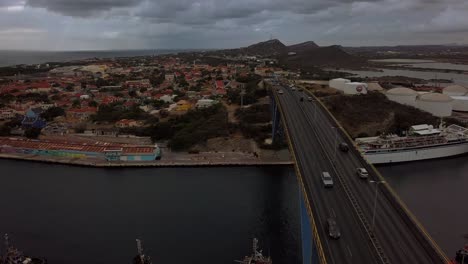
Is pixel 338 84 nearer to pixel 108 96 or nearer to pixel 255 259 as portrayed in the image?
pixel 108 96

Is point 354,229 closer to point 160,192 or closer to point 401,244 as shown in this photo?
point 401,244

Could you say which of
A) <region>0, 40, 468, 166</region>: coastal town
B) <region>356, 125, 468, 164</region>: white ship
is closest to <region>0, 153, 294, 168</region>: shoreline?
<region>0, 40, 468, 166</region>: coastal town

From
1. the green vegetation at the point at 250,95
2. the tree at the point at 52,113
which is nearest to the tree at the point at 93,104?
the tree at the point at 52,113

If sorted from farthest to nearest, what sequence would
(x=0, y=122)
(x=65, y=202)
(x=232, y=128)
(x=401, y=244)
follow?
1. (x=0, y=122)
2. (x=232, y=128)
3. (x=65, y=202)
4. (x=401, y=244)

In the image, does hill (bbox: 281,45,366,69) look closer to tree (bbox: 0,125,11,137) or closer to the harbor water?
tree (bbox: 0,125,11,137)

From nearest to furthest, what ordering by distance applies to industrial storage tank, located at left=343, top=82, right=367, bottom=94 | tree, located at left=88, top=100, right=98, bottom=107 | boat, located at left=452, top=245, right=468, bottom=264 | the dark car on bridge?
the dark car on bridge
boat, located at left=452, top=245, right=468, bottom=264
industrial storage tank, located at left=343, top=82, right=367, bottom=94
tree, located at left=88, top=100, right=98, bottom=107

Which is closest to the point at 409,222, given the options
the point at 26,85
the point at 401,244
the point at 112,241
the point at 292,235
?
the point at 401,244
